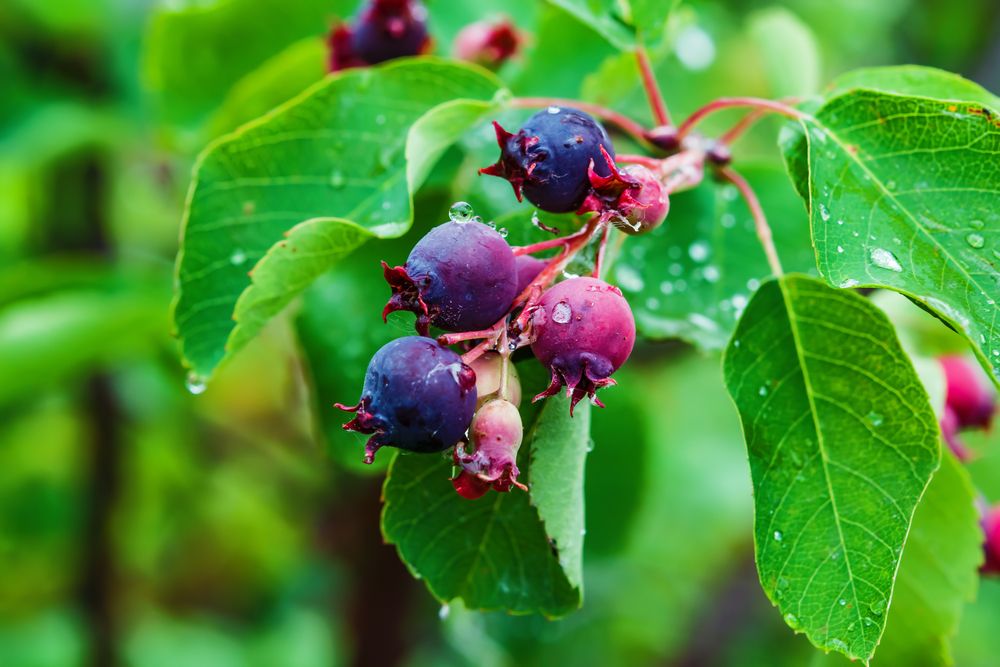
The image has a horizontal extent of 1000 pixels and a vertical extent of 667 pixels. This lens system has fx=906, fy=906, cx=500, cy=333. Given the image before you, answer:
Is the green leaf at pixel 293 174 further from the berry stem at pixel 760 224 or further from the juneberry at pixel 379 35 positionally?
the berry stem at pixel 760 224

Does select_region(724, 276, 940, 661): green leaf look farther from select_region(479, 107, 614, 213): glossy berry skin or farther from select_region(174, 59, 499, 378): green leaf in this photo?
select_region(174, 59, 499, 378): green leaf

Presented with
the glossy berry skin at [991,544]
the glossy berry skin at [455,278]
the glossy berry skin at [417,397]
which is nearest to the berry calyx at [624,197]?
the glossy berry skin at [455,278]

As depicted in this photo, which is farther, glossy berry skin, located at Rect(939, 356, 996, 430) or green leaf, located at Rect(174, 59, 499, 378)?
glossy berry skin, located at Rect(939, 356, 996, 430)

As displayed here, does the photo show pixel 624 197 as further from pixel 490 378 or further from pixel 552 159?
pixel 490 378

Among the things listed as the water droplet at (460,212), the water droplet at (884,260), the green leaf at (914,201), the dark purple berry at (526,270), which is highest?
the green leaf at (914,201)

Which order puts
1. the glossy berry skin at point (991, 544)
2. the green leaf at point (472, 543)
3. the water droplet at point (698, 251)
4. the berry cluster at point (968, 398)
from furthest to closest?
the berry cluster at point (968, 398)
the glossy berry skin at point (991, 544)
the water droplet at point (698, 251)
the green leaf at point (472, 543)

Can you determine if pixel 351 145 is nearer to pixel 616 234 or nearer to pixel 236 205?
pixel 236 205

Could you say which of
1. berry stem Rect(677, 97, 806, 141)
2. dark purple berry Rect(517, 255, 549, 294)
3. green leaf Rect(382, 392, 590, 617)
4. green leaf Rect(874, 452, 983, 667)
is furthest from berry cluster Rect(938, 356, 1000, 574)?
A: dark purple berry Rect(517, 255, 549, 294)
